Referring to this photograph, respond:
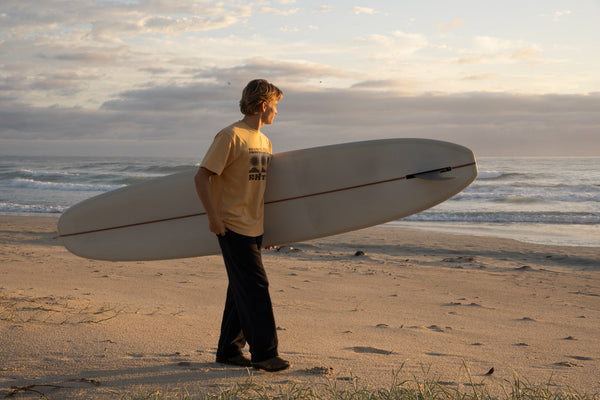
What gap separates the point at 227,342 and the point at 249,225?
24.0 inches

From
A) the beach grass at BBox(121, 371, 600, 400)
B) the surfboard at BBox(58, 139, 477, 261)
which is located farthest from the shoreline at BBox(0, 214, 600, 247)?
the beach grass at BBox(121, 371, 600, 400)

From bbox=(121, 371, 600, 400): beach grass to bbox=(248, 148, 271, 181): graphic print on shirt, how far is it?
0.91 metres

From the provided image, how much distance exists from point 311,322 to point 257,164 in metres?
1.48

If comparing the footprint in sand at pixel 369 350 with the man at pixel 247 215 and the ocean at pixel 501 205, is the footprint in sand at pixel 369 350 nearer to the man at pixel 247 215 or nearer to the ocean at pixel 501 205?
the man at pixel 247 215

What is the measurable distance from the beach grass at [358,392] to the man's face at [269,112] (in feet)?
3.89

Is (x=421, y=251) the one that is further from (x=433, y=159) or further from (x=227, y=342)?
(x=227, y=342)

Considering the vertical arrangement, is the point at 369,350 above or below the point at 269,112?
below

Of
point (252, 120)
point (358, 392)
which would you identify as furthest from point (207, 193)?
point (358, 392)

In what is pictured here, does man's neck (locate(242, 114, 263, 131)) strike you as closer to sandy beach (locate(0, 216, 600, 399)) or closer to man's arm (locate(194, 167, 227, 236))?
man's arm (locate(194, 167, 227, 236))

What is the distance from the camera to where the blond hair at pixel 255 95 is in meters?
2.43

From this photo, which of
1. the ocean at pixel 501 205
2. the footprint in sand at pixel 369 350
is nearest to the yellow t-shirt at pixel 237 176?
the footprint in sand at pixel 369 350

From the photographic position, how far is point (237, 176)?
7.88 ft

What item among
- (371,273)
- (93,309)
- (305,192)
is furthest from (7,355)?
(371,273)

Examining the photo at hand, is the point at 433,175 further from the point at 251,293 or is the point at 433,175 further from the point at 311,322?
the point at 251,293
